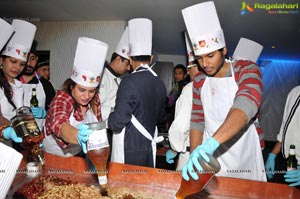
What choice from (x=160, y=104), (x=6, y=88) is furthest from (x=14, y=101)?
(x=160, y=104)

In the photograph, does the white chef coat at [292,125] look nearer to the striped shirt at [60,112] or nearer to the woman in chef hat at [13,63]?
the striped shirt at [60,112]

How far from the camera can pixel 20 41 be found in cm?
264

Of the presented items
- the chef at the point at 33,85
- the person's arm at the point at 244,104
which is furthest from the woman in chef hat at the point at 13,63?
the person's arm at the point at 244,104

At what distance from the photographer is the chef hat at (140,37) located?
2330 millimetres

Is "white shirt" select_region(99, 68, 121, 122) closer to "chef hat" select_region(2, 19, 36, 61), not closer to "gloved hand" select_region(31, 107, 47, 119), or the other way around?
"gloved hand" select_region(31, 107, 47, 119)

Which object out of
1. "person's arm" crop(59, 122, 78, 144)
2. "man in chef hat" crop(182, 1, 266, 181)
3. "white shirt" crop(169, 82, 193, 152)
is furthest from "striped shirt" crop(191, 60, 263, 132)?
"person's arm" crop(59, 122, 78, 144)

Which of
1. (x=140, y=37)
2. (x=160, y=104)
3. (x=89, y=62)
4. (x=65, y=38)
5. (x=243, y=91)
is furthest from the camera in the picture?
(x=65, y=38)

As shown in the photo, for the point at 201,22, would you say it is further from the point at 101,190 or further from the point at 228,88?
the point at 101,190

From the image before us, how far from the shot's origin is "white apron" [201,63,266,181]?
1.77 metres

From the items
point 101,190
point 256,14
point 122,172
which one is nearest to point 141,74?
point 122,172

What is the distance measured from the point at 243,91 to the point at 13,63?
205 centimetres

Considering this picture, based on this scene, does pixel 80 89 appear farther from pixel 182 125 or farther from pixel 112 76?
pixel 112 76

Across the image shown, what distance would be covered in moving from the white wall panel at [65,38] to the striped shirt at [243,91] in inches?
127

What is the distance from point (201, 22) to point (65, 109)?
1068mm
